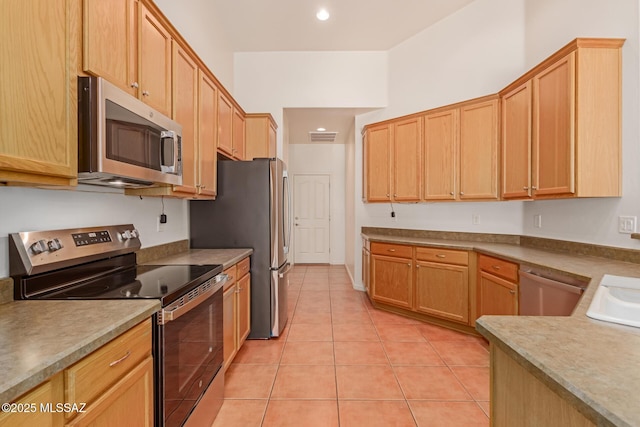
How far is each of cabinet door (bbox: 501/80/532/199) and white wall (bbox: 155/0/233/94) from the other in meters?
3.10

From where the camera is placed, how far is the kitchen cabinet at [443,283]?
10.4 feet

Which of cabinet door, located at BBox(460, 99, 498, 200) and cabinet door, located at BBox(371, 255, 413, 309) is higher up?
cabinet door, located at BBox(460, 99, 498, 200)

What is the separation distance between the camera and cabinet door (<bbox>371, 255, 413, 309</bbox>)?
3.58 metres

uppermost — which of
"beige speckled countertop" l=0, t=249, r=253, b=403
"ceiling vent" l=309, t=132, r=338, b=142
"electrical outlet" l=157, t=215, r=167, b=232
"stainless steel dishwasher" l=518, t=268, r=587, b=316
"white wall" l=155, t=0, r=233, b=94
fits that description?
"white wall" l=155, t=0, r=233, b=94

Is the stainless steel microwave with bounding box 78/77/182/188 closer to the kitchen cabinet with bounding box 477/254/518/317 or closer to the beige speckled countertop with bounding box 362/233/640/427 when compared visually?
the beige speckled countertop with bounding box 362/233/640/427

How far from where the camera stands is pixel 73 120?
1.20m

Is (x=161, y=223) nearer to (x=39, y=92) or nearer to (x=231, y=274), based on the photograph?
(x=231, y=274)

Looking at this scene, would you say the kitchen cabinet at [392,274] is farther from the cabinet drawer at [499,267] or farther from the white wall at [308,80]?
the white wall at [308,80]

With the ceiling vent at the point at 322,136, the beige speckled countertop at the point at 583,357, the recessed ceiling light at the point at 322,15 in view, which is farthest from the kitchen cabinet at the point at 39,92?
the ceiling vent at the point at 322,136

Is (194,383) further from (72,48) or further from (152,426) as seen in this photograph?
(72,48)

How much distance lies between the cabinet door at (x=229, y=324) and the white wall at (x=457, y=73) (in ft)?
8.67

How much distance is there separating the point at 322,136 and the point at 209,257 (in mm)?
4258

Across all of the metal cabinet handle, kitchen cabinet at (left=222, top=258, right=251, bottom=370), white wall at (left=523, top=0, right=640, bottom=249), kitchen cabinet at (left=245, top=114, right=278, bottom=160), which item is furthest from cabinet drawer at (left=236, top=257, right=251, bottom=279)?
white wall at (left=523, top=0, right=640, bottom=249)

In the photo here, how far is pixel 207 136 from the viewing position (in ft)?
8.48
